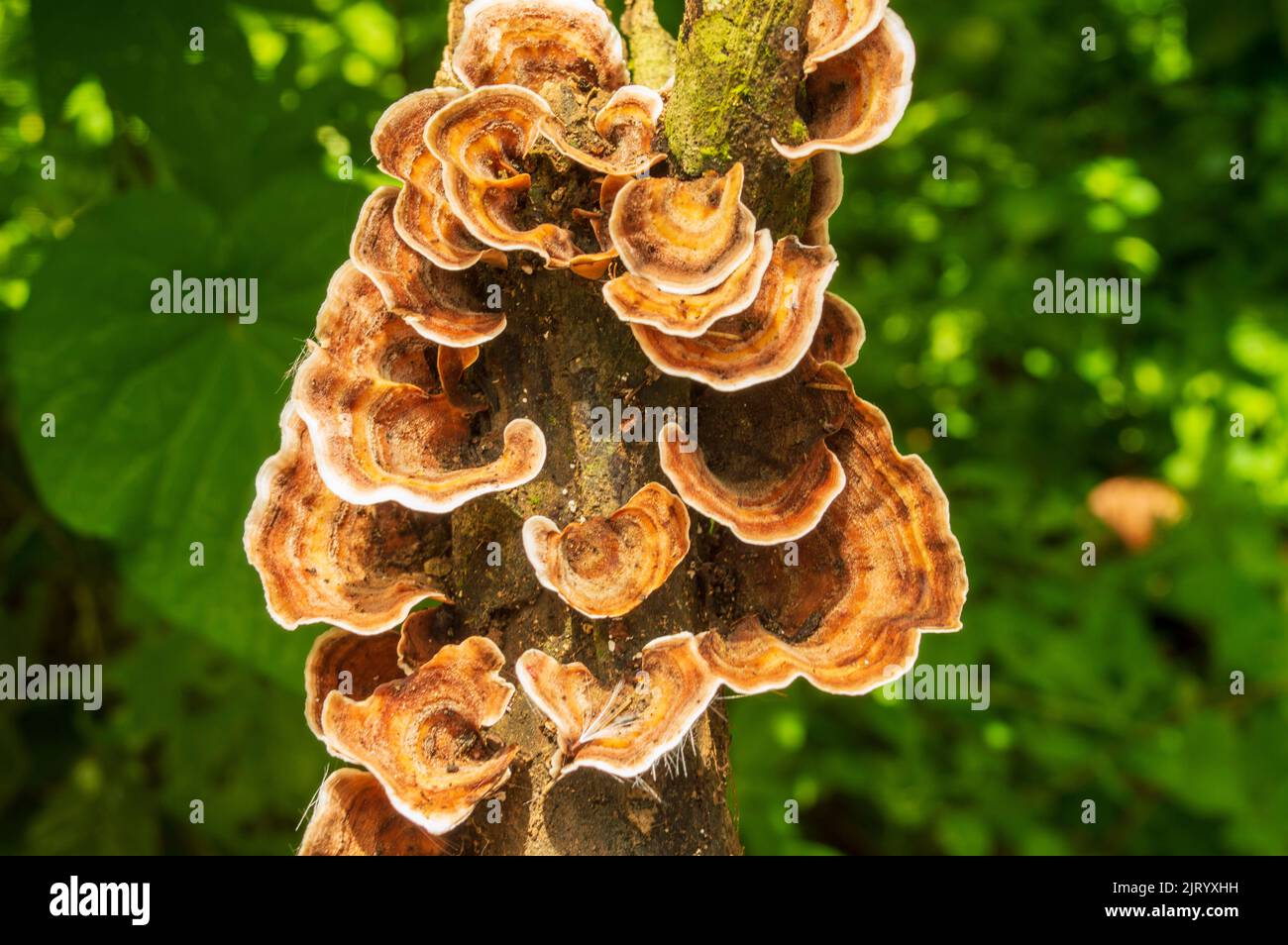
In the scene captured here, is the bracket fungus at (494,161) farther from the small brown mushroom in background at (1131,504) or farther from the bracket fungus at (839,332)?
the small brown mushroom in background at (1131,504)

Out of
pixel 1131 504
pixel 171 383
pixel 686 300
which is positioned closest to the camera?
pixel 686 300

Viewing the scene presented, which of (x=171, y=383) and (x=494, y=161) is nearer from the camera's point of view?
(x=494, y=161)

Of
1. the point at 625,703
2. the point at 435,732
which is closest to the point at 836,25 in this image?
the point at 625,703

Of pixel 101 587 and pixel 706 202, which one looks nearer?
pixel 706 202

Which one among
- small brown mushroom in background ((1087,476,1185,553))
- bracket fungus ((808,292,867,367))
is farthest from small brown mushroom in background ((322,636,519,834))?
small brown mushroom in background ((1087,476,1185,553))

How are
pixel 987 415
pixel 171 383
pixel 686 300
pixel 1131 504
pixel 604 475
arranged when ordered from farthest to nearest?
pixel 1131 504
pixel 987 415
pixel 171 383
pixel 604 475
pixel 686 300

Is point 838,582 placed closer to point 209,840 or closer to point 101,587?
point 209,840

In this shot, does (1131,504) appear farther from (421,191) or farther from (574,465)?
(421,191)

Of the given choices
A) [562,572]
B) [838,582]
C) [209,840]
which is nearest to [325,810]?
[562,572]
